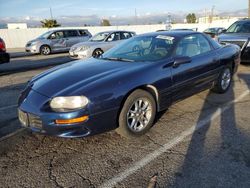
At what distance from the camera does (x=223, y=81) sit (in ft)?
18.6

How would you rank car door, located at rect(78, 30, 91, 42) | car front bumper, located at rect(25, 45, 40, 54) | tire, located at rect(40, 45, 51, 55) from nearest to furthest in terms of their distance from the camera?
car front bumper, located at rect(25, 45, 40, 54), tire, located at rect(40, 45, 51, 55), car door, located at rect(78, 30, 91, 42)

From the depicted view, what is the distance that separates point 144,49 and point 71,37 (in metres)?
13.4

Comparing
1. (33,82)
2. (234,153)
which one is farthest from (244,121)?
(33,82)

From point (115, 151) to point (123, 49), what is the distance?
217cm

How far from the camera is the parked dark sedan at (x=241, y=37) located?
884 cm

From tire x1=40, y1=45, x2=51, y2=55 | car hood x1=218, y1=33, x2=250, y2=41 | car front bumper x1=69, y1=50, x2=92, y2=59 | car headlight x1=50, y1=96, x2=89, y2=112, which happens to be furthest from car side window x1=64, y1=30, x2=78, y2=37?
car headlight x1=50, y1=96, x2=89, y2=112

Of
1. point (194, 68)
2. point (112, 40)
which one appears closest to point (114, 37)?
point (112, 40)

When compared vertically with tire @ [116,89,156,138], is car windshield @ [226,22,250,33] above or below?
above

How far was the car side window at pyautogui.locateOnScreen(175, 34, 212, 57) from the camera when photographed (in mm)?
4508

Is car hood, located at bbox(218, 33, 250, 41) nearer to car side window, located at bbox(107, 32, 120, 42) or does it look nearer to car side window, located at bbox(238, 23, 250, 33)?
car side window, located at bbox(238, 23, 250, 33)

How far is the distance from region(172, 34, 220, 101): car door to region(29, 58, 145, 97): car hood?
2.62ft

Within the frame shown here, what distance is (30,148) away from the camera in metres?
3.54

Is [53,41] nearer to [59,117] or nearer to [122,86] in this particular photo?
[122,86]

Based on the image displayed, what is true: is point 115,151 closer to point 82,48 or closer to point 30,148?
point 30,148
